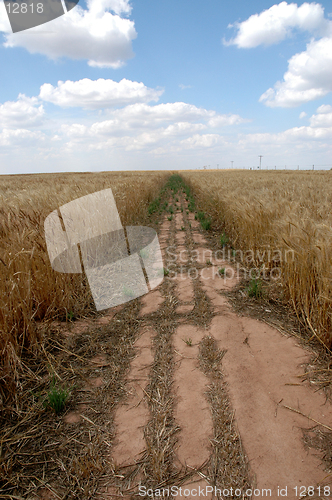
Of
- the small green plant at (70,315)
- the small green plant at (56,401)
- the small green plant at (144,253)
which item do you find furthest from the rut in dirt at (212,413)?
the small green plant at (144,253)

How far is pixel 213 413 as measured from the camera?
1775 millimetres

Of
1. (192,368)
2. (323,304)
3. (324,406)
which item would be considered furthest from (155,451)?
(323,304)

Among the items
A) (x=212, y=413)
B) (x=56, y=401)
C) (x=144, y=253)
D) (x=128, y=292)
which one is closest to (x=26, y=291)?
(x=56, y=401)

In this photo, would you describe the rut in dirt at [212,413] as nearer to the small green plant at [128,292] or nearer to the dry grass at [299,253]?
the dry grass at [299,253]

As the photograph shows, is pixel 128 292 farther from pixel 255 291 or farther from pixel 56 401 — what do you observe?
pixel 56 401

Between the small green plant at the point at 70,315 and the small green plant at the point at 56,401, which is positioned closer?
the small green plant at the point at 56,401

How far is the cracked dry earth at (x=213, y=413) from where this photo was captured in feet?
4.53

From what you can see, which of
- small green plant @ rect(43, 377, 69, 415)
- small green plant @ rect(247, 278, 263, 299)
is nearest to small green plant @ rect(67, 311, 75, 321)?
small green plant @ rect(43, 377, 69, 415)

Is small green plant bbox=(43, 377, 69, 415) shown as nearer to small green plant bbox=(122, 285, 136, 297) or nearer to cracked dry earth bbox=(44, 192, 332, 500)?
cracked dry earth bbox=(44, 192, 332, 500)

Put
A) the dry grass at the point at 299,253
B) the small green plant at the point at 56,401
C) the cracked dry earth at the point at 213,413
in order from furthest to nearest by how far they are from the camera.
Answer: the dry grass at the point at 299,253 → the small green plant at the point at 56,401 → the cracked dry earth at the point at 213,413

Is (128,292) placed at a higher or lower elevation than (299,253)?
lower

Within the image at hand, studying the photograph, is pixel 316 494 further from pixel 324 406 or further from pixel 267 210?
pixel 267 210

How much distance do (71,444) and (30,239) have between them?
6.44ft

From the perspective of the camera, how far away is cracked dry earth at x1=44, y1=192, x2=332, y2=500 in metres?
1.38
